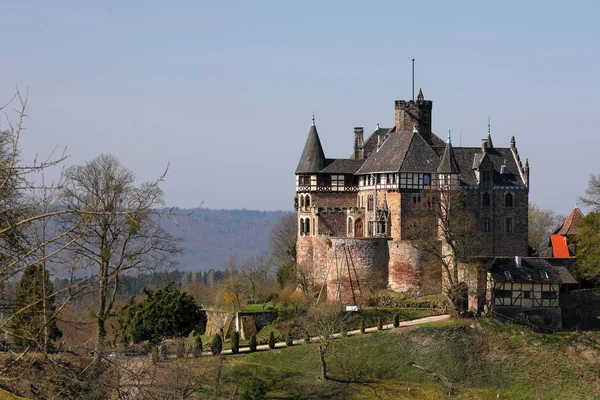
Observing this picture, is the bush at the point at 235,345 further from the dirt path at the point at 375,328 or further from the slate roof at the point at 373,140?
the slate roof at the point at 373,140

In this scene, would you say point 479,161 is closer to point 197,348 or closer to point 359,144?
point 359,144

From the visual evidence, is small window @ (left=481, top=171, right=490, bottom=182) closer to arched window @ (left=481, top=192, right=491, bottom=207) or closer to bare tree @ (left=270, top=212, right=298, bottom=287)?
arched window @ (left=481, top=192, right=491, bottom=207)

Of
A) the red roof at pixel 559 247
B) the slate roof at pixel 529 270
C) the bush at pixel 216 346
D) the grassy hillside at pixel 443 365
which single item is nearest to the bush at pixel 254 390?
the grassy hillside at pixel 443 365

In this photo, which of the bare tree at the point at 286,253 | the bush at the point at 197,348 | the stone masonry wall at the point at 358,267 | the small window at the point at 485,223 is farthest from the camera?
the bare tree at the point at 286,253

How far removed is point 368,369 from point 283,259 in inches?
1390

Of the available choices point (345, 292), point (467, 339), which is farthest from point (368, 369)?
point (345, 292)

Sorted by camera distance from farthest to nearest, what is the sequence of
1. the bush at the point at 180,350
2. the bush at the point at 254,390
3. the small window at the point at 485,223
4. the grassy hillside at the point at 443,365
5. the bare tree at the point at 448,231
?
the small window at the point at 485,223 → the bare tree at the point at 448,231 → the grassy hillside at the point at 443,365 → the bush at the point at 180,350 → the bush at the point at 254,390

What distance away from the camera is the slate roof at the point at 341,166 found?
62062 millimetres

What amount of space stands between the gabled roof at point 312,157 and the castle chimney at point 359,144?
8.45 feet

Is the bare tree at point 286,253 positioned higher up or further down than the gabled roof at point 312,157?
further down

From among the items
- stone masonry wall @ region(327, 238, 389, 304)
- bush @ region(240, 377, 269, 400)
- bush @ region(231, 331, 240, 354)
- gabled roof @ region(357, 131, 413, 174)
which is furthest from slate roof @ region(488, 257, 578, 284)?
bush @ region(240, 377, 269, 400)

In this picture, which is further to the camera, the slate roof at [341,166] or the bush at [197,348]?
the slate roof at [341,166]

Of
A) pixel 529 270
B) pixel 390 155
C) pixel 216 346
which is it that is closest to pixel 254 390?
pixel 216 346

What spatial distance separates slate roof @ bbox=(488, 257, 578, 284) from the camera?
175ft
